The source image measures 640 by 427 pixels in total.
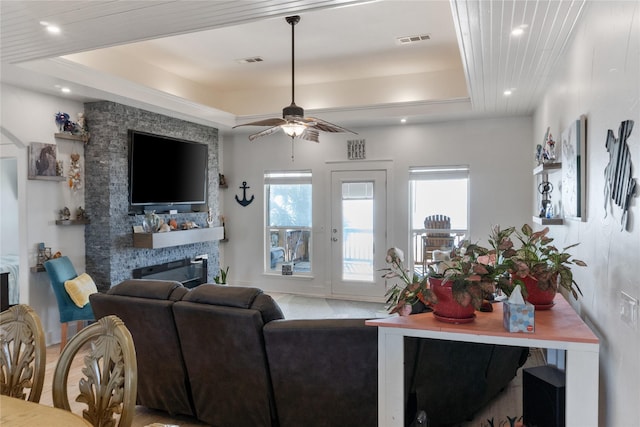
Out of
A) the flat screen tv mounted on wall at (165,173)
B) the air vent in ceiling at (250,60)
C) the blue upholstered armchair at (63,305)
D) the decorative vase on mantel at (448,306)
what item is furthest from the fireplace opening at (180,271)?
the decorative vase on mantel at (448,306)

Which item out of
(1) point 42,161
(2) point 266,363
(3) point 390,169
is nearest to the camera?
(2) point 266,363

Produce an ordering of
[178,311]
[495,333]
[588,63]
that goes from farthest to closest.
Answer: [178,311] < [588,63] < [495,333]

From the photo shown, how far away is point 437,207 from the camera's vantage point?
20.0 feet

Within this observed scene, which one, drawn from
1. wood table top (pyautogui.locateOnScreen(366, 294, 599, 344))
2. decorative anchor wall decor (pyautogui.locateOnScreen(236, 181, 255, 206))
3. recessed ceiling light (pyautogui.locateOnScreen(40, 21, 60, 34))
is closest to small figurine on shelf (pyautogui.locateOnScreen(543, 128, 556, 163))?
wood table top (pyautogui.locateOnScreen(366, 294, 599, 344))

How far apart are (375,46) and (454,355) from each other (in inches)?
144

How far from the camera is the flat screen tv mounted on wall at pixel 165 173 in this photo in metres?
5.11

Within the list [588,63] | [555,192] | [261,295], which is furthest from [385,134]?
[261,295]

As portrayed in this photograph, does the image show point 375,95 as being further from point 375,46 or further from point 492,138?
point 492,138

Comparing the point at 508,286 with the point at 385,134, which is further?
the point at 385,134

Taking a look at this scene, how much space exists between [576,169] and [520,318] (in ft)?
3.91

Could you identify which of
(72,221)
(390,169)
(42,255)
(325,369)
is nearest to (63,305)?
(42,255)

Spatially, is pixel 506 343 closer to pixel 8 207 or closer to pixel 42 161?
pixel 42 161

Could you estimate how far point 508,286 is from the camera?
1.97 m

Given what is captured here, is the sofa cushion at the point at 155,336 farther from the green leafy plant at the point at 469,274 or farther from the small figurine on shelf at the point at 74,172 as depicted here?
the small figurine on shelf at the point at 74,172
